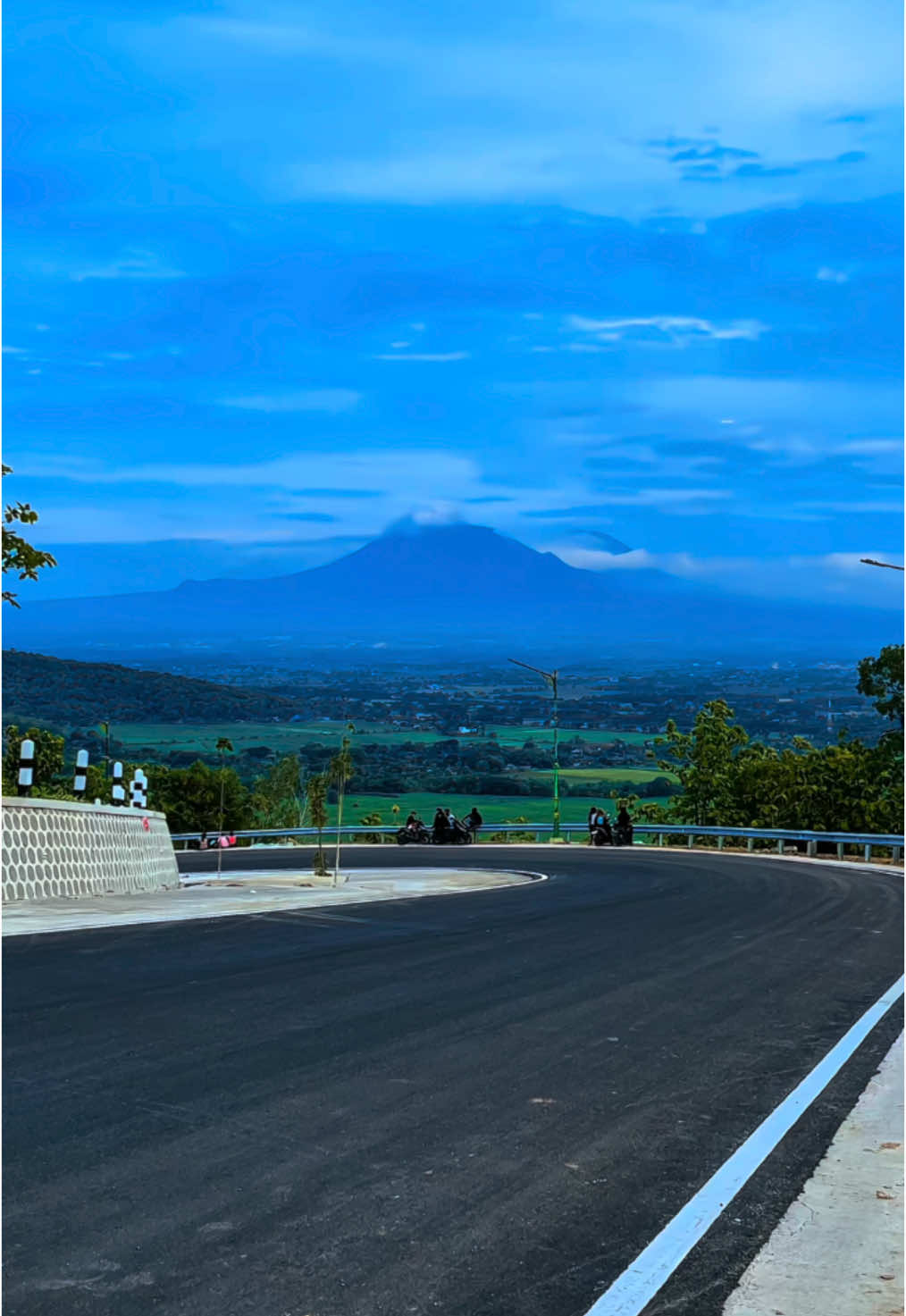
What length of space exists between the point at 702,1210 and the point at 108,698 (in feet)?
490

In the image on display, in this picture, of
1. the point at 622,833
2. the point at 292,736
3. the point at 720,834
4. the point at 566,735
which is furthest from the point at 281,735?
the point at 720,834

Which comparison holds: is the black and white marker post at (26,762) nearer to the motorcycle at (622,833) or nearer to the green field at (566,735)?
the motorcycle at (622,833)

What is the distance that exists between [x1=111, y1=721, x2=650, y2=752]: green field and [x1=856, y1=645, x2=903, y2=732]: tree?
237 feet

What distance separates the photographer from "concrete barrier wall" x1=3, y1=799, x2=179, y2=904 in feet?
64.3

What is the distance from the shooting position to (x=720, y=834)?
51.6 metres

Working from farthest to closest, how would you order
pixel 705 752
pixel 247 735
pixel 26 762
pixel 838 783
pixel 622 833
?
pixel 247 735
pixel 705 752
pixel 838 783
pixel 622 833
pixel 26 762

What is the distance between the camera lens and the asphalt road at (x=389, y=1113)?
546cm

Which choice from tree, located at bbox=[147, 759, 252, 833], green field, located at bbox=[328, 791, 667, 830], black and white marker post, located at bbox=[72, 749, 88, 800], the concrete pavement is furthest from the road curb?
green field, located at bbox=[328, 791, 667, 830]

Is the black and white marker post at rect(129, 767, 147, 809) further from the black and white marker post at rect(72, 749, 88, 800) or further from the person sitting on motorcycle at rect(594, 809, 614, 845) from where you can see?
the person sitting on motorcycle at rect(594, 809, 614, 845)

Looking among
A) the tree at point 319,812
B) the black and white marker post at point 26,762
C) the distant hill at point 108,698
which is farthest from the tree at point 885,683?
the black and white marker post at point 26,762

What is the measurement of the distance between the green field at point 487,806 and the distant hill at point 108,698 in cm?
2540

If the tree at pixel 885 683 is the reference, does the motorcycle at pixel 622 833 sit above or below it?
below

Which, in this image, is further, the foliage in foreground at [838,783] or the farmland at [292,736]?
the farmland at [292,736]

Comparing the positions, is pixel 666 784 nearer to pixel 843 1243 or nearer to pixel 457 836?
pixel 457 836
